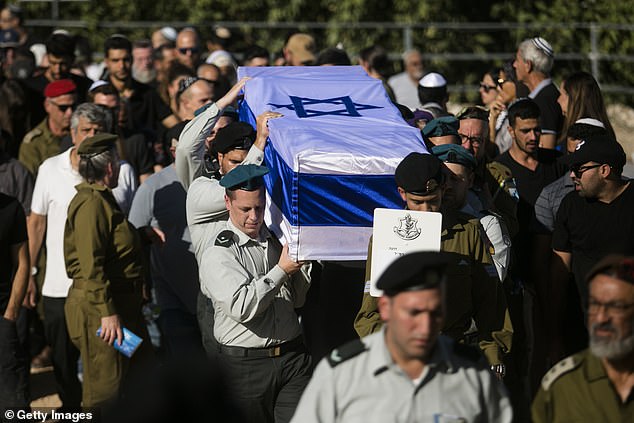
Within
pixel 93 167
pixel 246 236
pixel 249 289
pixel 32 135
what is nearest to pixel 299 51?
pixel 32 135

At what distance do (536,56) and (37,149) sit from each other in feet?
12.5

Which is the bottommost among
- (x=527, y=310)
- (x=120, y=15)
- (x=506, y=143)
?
(x=120, y=15)

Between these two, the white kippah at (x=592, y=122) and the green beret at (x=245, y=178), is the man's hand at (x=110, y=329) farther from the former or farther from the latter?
the white kippah at (x=592, y=122)

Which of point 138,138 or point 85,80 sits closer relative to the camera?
point 138,138

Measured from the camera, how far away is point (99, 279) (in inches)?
260

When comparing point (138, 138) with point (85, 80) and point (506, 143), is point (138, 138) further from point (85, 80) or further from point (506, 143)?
point (506, 143)

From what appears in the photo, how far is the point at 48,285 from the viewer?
24.1 ft

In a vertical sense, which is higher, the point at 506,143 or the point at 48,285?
the point at 506,143

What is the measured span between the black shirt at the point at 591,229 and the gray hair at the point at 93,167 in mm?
2640

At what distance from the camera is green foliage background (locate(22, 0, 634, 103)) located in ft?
55.3

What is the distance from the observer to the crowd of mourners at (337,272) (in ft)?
13.5

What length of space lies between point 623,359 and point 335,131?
223cm

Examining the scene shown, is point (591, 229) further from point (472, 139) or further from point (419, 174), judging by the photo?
point (419, 174)

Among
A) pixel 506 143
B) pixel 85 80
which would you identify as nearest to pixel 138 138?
pixel 85 80
